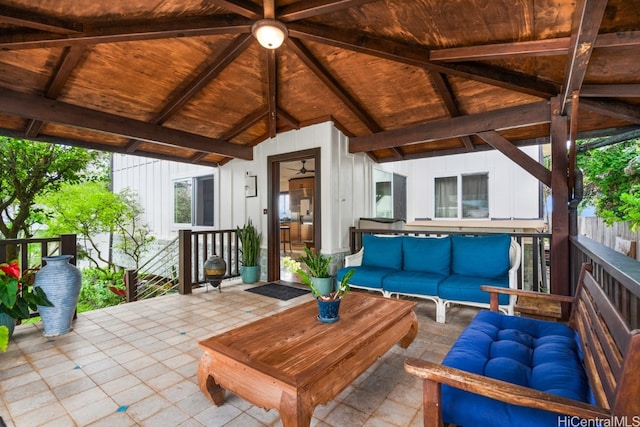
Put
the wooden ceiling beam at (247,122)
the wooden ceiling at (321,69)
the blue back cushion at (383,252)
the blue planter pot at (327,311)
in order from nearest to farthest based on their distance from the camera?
1. the blue planter pot at (327,311)
2. the wooden ceiling at (321,69)
3. the blue back cushion at (383,252)
4. the wooden ceiling beam at (247,122)

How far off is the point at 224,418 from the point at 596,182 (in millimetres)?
8042

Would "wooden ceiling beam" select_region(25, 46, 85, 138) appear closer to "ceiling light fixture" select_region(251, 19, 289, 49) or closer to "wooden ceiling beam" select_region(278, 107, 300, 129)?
"ceiling light fixture" select_region(251, 19, 289, 49)

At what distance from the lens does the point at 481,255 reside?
3572 mm

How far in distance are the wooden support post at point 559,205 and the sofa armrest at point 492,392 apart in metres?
2.81

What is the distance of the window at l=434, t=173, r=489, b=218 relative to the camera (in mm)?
6918

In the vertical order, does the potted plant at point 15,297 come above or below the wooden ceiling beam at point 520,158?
below

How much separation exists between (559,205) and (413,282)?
1753 millimetres

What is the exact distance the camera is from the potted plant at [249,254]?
18.1ft

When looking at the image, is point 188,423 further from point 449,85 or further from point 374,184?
point 374,184

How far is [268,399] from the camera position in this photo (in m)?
1.57

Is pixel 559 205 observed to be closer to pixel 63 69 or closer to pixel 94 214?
pixel 63 69

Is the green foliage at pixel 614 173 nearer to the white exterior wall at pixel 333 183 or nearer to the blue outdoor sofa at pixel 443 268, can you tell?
the white exterior wall at pixel 333 183

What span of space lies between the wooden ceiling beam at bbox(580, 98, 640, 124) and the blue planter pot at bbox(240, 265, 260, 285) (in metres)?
5.13

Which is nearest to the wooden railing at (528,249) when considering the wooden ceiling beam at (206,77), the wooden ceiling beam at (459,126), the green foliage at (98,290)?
the wooden ceiling beam at (459,126)
